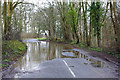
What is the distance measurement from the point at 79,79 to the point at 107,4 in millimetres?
19458

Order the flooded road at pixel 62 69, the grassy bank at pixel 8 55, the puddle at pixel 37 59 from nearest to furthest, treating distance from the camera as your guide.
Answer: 1. the flooded road at pixel 62 69
2. the puddle at pixel 37 59
3. the grassy bank at pixel 8 55

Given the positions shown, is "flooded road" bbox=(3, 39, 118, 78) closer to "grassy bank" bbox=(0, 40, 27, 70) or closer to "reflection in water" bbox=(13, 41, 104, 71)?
"reflection in water" bbox=(13, 41, 104, 71)

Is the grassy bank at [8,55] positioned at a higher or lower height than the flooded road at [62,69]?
higher

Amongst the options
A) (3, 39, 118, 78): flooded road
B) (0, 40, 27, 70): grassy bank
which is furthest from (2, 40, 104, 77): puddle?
(0, 40, 27, 70): grassy bank

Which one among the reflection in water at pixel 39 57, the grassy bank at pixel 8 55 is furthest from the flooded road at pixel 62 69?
the grassy bank at pixel 8 55

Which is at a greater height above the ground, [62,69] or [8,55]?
[8,55]

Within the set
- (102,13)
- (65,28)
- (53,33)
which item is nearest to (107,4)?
(102,13)

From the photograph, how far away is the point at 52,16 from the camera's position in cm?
4612

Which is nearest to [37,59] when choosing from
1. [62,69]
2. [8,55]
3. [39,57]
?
[39,57]

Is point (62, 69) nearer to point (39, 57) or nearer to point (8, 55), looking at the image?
point (39, 57)

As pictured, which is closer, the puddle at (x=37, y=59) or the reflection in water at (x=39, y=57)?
the puddle at (x=37, y=59)

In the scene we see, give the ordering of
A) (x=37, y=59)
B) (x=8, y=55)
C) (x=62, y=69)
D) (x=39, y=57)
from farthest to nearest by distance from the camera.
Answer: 1. (x=39, y=57)
2. (x=37, y=59)
3. (x=8, y=55)
4. (x=62, y=69)

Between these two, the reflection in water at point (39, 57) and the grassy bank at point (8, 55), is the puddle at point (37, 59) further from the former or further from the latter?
the grassy bank at point (8, 55)

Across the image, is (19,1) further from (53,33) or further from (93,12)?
(53,33)
